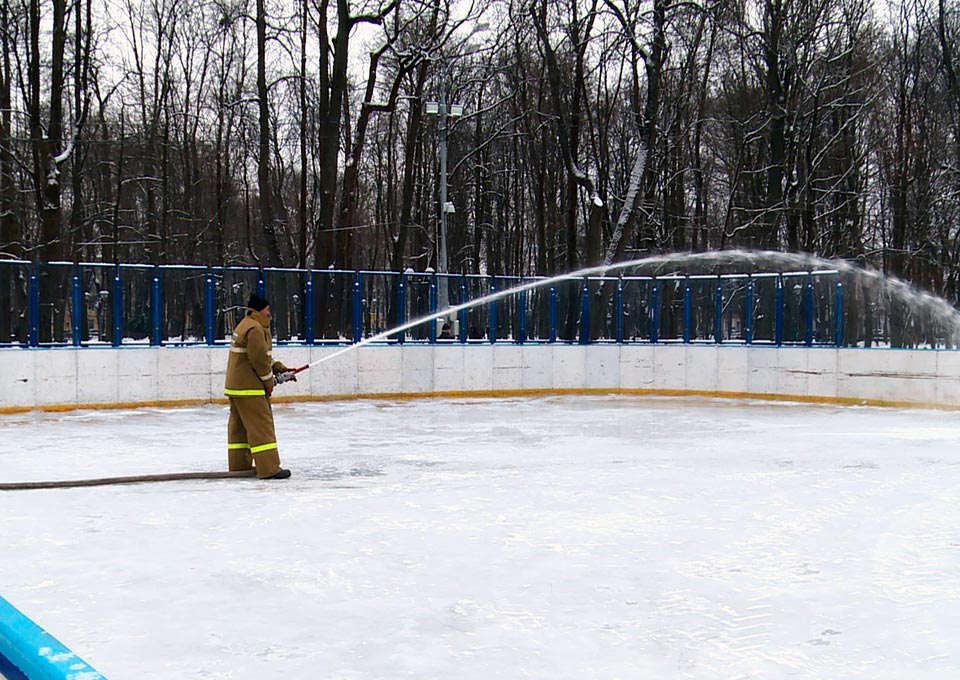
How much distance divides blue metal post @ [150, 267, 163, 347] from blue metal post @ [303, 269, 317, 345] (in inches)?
109

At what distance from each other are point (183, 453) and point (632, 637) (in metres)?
8.22

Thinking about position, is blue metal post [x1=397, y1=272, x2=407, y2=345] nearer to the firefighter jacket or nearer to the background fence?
the background fence

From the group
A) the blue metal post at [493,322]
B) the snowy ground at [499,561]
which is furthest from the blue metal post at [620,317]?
the snowy ground at [499,561]

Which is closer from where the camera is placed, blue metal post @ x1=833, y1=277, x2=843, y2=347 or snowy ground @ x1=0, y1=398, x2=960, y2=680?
snowy ground @ x1=0, y1=398, x2=960, y2=680

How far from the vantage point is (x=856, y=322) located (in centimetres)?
1934

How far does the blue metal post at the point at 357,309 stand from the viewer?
20.0 m

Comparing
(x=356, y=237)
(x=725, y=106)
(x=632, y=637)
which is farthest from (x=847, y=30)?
(x=632, y=637)

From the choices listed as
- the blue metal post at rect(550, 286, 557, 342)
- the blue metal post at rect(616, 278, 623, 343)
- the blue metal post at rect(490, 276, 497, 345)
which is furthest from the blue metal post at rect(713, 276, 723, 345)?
the blue metal post at rect(490, 276, 497, 345)

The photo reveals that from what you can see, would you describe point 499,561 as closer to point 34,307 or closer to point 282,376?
point 282,376

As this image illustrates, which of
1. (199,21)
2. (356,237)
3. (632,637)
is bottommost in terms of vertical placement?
(632,637)

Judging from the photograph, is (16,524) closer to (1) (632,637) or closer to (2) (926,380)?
(1) (632,637)

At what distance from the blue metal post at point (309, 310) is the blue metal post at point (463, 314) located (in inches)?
124

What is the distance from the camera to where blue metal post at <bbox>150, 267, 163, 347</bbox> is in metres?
17.9

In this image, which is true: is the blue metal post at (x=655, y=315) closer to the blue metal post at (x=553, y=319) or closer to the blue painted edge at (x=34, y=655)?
the blue metal post at (x=553, y=319)
